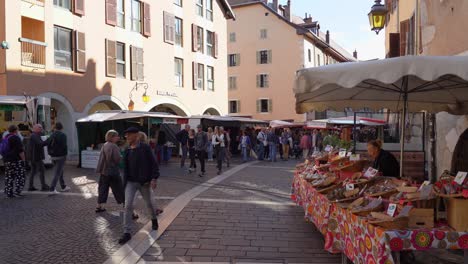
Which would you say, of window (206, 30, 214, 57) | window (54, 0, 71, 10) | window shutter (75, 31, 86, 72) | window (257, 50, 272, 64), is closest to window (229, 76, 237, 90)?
window (257, 50, 272, 64)

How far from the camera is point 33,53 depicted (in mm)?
19406

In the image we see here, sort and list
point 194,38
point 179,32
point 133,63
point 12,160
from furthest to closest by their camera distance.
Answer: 1. point 194,38
2. point 179,32
3. point 133,63
4. point 12,160

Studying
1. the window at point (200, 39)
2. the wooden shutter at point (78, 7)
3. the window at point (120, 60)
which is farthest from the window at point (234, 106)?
the wooden shutter at point (78, 7)

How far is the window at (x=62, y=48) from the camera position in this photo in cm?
2050

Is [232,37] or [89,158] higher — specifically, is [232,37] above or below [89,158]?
above

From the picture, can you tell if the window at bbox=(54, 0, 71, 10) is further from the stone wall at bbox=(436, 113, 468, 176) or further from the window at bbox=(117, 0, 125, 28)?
the stone wall at bbox=(436, 113, 468, 176)

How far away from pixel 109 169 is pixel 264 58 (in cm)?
3743

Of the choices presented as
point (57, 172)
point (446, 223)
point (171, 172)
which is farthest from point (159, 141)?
point (446, 223)

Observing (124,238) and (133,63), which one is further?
(133,63)

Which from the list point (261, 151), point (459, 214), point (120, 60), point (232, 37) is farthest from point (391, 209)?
point (232, 37)

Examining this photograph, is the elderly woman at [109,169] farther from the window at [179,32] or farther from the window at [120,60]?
the window at [179,32]

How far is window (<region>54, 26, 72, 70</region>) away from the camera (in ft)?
67.3

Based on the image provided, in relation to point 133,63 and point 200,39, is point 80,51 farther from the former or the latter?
point 200,39

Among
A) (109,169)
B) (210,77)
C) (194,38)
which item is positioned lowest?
(109,169)
